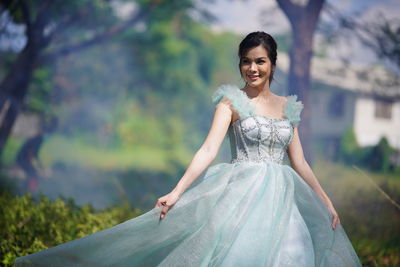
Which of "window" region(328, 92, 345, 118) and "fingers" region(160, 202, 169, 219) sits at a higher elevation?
"window" region(328, 92, 345, 118)

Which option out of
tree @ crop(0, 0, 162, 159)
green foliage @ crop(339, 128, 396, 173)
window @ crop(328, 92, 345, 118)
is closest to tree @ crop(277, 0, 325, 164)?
green foliage @ crop(339, 128, 396, 173)

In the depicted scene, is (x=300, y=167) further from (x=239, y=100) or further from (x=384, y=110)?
(x=384, y=110)

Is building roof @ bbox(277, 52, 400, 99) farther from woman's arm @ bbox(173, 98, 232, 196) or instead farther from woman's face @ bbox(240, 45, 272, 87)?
woman's arm @ bbox(173, 98, 232, 196)

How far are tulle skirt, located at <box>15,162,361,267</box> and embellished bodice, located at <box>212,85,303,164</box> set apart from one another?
8 cm

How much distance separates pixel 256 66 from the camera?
8.95ft

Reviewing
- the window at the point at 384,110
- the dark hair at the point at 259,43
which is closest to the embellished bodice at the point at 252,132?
the dark hair at the point at 259,43

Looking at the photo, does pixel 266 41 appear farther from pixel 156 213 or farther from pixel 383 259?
pixel 383 259

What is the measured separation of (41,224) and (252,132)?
277 centimetres

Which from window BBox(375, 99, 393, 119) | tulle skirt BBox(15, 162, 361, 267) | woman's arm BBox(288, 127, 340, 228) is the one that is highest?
window BBox(375, 99, 393, 119)

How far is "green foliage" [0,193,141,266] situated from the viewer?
3961mm

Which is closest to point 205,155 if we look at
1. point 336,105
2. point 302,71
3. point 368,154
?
point 302,71

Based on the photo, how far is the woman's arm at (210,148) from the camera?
8.24ft

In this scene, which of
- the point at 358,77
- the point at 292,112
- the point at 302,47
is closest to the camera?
the point at 292,112

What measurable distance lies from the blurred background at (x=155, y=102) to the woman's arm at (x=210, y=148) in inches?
70.6
